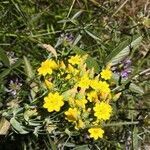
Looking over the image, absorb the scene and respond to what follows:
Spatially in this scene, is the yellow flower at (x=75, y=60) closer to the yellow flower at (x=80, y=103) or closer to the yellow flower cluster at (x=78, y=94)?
the yellow flower cluster at (x=78, y=94)

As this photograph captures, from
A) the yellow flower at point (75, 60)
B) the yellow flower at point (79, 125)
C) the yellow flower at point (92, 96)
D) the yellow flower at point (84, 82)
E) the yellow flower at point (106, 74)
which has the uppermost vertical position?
the yellow flower at point (75, 60)

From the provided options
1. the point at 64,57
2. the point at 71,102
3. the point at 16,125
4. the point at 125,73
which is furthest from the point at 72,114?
the point at 125,73

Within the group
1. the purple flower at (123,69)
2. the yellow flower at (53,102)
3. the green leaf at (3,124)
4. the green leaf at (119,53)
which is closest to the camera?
the yellow flower at (53,102)

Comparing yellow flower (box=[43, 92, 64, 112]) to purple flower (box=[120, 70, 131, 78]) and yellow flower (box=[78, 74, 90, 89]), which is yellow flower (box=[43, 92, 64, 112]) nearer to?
yellow flower (box=[78, 74, 90, 89])

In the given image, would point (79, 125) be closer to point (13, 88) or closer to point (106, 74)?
point (106, 74)

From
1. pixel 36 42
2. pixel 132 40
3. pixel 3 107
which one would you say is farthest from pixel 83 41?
pixel 3 107

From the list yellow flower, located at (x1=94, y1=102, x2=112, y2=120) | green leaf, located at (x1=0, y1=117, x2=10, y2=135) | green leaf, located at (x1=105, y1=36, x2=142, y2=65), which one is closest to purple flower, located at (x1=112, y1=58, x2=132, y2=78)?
green leaf, located at (x1=105, y1=36, x2=142, y2=65)

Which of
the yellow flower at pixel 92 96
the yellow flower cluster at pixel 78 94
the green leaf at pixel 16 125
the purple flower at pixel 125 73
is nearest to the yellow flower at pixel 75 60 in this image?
the yellow flower cluster at pixel 78 94

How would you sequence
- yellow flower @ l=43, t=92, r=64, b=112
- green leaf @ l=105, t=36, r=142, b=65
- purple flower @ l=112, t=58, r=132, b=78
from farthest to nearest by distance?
purple flower @ l=112, t=58, r=132, b=78, green leaf @ l=105, t=36, r=142, b=65, yellow flower @ l=43, t=92, r=64, b=112

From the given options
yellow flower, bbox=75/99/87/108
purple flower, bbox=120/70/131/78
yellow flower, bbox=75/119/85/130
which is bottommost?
yellow flower, bbox=75/119/85/130
